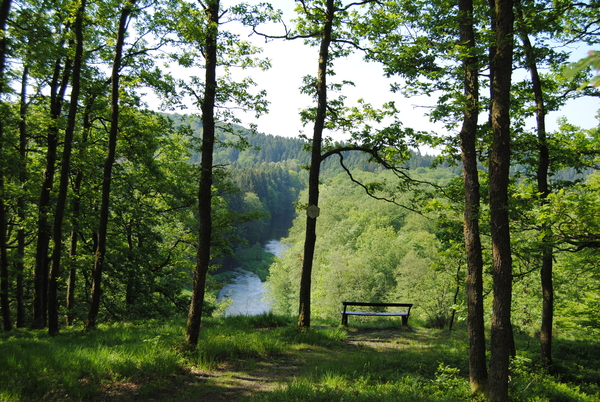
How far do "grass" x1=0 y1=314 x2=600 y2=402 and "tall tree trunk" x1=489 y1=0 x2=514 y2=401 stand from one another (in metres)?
0.70

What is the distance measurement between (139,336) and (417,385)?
5.98m

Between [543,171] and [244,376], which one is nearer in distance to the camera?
[244,376]

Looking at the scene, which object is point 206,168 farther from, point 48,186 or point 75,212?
point 75,212

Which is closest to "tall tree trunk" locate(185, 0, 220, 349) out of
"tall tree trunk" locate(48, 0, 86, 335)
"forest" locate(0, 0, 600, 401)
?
"forest" locate(0, 0, 600, 401)

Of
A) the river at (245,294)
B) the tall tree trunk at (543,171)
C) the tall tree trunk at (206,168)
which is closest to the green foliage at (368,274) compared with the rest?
the river at (245,294)

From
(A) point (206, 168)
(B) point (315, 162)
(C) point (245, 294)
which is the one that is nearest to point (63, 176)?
(A) point (206, 168)

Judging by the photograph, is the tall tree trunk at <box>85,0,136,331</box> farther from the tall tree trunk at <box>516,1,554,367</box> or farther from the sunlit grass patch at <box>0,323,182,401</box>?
the tall tree trunk at <box>516,1,554,367</box>

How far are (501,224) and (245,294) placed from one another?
4205 cm

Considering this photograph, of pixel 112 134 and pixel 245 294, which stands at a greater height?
pixel 112 134

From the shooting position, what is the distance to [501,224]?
5531mm

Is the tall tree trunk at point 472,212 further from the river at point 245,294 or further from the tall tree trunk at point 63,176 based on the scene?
the river at point 245,294

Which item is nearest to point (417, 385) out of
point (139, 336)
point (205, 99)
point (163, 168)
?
point (139, 336)

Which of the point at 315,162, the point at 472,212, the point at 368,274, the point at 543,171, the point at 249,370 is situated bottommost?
the point at 368,274

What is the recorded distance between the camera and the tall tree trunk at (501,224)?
5473 millimetres
